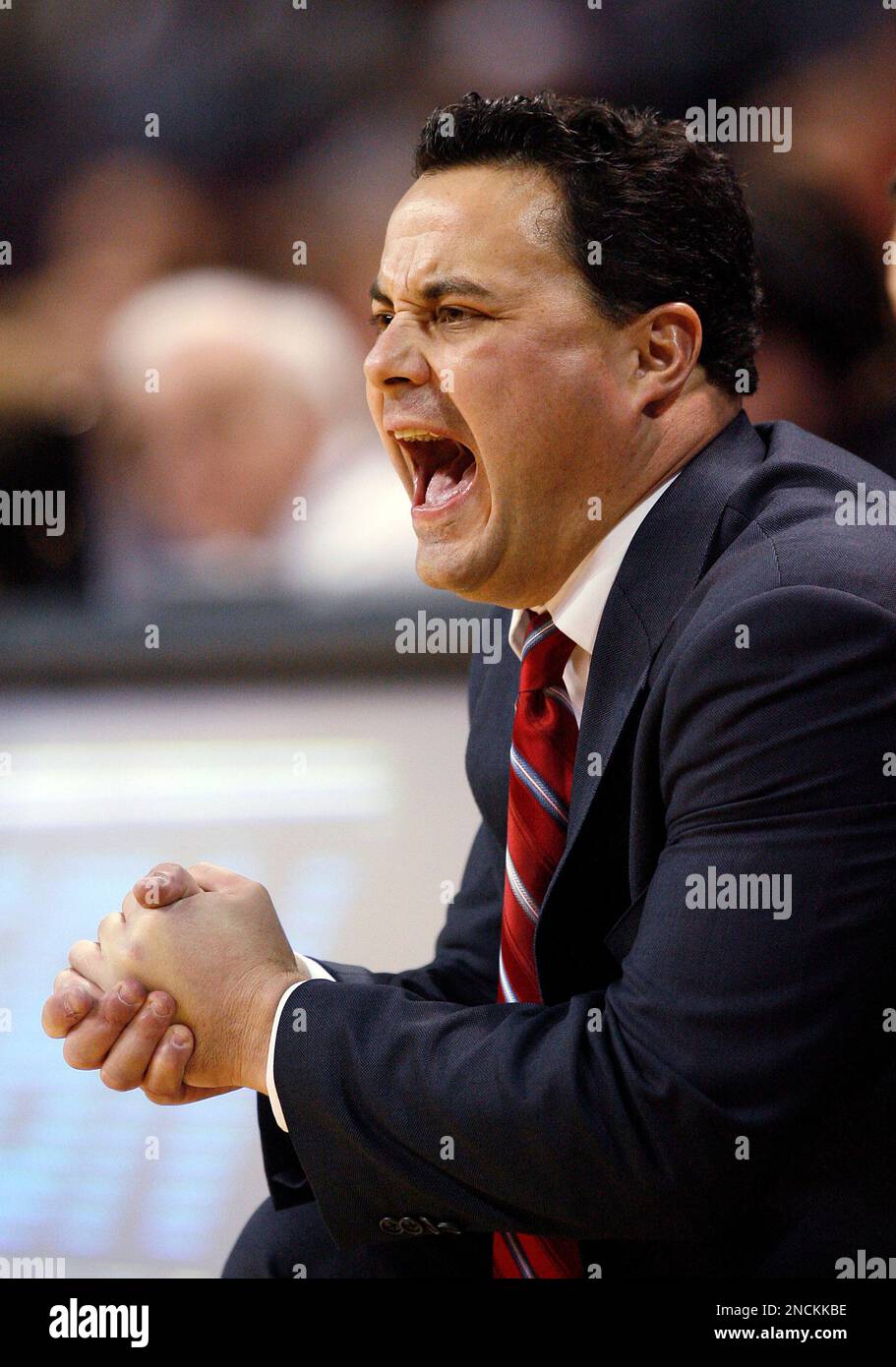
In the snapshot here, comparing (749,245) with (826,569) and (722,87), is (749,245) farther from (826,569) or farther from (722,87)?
(722,87)

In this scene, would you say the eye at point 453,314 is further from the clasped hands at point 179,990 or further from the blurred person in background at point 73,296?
the blurred person in background at point 73,296

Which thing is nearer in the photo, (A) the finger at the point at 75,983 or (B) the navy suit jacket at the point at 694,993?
(B) the navy suit jacket at the point at 694,993

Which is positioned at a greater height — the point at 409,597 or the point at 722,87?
the point at 722,87

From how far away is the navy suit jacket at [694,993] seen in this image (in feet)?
2.81

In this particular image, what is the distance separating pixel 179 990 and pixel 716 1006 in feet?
1.34

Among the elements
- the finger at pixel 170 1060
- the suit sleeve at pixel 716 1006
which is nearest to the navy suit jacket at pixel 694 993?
the suit sleeve at pixel 716 1006

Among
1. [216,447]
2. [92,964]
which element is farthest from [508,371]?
[216,447]

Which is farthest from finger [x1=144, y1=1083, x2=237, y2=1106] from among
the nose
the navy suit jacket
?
the nose

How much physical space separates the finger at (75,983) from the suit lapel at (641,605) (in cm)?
34

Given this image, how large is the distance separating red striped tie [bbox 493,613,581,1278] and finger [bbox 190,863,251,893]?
212 mm

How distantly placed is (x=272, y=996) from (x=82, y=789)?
77.9 inches

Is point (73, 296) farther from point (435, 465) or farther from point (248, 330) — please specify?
point (435, 465)
